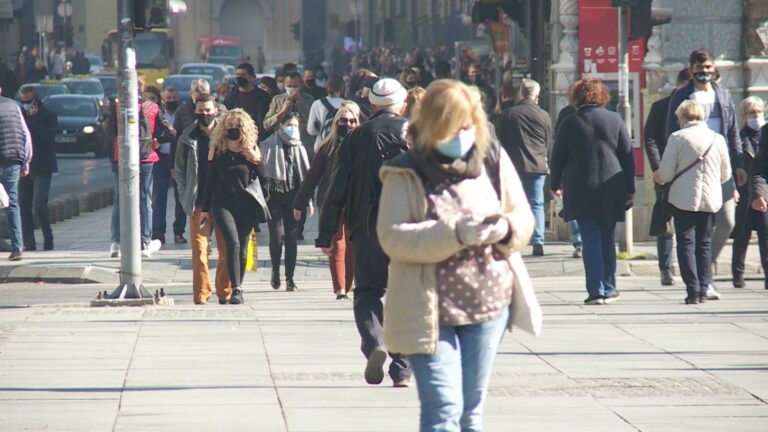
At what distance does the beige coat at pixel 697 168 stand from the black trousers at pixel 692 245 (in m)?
0.11

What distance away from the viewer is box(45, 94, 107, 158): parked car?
37.7 m

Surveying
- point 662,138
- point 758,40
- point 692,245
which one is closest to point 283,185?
point 662,138

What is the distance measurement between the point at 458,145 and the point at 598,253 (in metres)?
6.64

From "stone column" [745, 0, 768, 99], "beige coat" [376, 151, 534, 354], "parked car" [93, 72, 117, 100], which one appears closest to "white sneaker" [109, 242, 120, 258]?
"stone column" [745, 0, 768, 99]

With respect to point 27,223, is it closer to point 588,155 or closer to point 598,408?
point 588,155

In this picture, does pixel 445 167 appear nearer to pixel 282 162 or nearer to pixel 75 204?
pixel 282 162

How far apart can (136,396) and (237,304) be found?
4531 mm

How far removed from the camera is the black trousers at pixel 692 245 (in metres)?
12.3

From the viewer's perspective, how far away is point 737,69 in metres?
16.9

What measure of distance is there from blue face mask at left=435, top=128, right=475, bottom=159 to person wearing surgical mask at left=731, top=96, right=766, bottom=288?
7778mm

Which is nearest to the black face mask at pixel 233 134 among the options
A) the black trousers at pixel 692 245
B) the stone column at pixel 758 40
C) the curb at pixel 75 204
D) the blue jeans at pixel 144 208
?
the black trousers at pixel 692 245

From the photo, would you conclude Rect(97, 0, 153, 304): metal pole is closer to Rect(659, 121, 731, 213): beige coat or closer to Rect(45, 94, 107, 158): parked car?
Rect(659, 121, 731, 213): beige coat

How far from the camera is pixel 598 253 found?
1225 cm

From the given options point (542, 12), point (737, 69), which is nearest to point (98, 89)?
point (542, 12)
